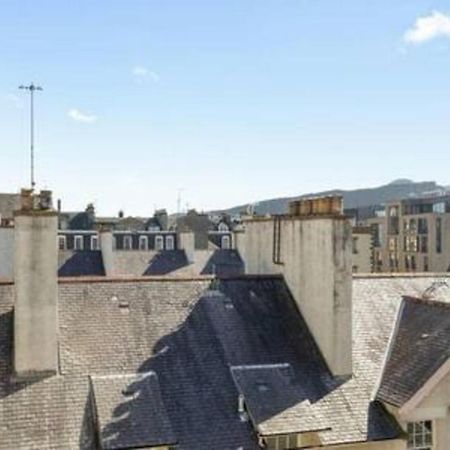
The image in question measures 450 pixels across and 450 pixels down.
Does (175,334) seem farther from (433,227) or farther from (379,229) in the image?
(379,229)

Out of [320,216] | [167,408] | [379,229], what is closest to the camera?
[167,408]

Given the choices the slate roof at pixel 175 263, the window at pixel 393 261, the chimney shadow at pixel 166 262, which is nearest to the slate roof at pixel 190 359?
the slate roof at pixel 175 263

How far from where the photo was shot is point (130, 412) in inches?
592

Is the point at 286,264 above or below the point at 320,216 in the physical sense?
below

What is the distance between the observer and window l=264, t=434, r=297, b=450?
51.0 ft

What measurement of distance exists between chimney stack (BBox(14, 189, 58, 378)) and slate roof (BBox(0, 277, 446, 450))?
20.6 inches

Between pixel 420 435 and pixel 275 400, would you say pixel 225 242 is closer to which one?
pixel 420 435

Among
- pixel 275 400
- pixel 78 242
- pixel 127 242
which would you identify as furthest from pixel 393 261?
pixel 275 400

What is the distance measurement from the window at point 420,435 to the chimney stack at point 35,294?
9.48 m

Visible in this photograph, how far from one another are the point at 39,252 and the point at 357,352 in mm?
9770

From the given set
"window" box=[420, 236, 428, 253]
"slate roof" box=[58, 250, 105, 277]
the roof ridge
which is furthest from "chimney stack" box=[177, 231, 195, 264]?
"window" box=[420, 236, 428, 253]

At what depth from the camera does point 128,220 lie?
93.2 metres

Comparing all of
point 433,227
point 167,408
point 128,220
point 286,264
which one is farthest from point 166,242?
point 167,408

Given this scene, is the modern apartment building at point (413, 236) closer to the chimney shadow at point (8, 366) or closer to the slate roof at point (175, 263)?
the slate roof at point (175, 263)
